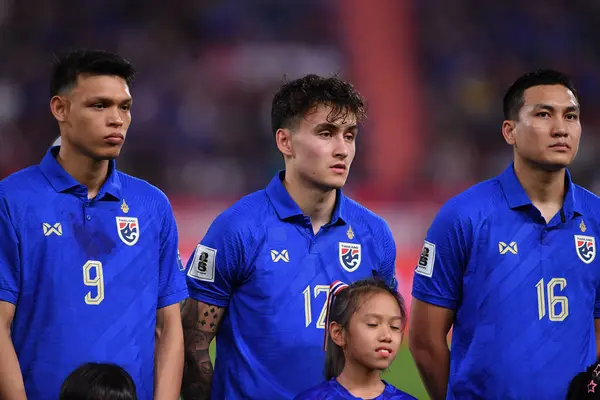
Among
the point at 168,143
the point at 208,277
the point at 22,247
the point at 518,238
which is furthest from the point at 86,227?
the point at 168,143

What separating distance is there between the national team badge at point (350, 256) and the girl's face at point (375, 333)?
0.42 metres

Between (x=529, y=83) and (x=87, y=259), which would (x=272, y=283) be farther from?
(x=529, y=83)

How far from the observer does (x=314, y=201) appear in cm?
452

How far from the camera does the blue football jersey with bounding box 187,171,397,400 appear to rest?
4316 millimetres

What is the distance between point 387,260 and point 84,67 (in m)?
1.43

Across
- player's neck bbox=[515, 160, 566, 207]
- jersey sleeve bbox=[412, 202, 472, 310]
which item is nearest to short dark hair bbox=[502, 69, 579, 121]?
player's neck bbox=[515, 160, 566, 207]

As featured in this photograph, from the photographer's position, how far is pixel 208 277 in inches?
173

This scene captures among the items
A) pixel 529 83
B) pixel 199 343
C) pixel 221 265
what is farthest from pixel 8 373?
pixel 529 83

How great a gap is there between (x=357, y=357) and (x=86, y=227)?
1.08 metres

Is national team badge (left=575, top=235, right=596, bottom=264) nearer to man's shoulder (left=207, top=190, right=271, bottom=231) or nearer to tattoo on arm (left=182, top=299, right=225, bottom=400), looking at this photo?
man's shoulder (left=207, top=190, right=271, bottom=231)

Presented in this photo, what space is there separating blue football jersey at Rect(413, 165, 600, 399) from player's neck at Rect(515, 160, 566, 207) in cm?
4

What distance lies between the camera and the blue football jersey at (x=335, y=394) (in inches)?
154

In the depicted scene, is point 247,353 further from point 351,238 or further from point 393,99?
point 393,99

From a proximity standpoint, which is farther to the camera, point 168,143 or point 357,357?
point 168,143
